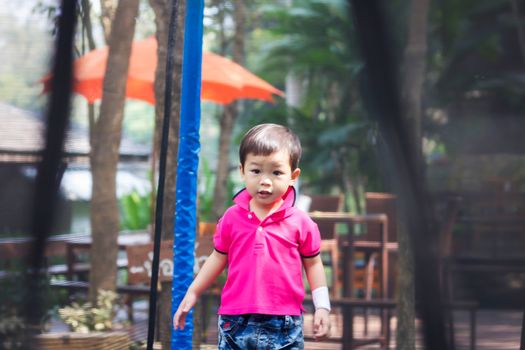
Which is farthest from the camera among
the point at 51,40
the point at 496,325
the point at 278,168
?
the point at 496,325

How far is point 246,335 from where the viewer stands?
1.82 m

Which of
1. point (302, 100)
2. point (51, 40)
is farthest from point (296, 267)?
point (302, 100)

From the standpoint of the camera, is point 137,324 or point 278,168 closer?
point 278,168

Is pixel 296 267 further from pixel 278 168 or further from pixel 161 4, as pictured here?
pixel 161 4

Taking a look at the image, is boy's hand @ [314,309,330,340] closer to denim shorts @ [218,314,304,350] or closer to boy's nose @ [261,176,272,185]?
denim shorts @ [218,314,304,350]

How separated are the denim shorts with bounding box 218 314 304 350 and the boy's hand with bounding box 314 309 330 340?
10 cm

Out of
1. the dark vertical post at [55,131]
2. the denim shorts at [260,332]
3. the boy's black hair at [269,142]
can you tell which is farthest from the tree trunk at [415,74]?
the denim shorts at [260,332]

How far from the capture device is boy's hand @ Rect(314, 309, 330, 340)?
1733 mm

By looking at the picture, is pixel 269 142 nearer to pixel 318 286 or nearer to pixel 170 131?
pixel 318 286

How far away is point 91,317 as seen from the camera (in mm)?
3518

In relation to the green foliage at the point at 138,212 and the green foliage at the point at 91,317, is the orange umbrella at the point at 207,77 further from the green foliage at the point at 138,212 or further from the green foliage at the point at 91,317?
the green foliage at the point at 138,212

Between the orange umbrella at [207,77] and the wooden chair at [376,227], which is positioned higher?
the orange umbrella at [207,77]

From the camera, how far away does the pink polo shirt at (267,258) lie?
181 centimetres

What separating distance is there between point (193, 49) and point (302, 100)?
8.23 metres
